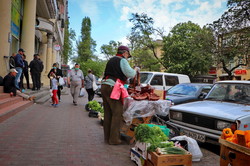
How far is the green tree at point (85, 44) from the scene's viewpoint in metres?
75.7

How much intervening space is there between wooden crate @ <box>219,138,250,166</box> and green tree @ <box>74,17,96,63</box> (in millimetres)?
73408

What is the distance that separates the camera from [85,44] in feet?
247

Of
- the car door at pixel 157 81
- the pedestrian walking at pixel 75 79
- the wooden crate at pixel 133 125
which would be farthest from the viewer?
the car door at pixel 157 81

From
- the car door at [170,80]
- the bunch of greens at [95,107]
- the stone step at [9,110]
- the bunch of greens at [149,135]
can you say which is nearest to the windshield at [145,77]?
the car door at [170,80]

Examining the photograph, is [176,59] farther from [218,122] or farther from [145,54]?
[218,122]

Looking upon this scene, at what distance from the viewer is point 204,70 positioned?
30109 mm

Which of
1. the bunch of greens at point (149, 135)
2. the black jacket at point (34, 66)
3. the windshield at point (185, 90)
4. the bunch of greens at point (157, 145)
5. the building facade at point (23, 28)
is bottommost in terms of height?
the bunch of greens at point (157, 145)

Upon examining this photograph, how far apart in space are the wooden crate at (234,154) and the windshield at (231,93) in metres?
2.66

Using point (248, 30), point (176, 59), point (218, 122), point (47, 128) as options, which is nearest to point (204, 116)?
point (218, 122)

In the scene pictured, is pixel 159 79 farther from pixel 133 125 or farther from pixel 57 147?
pixel 57 147

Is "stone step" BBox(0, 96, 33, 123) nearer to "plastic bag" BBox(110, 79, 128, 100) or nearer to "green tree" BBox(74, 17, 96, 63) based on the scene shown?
"plastic bag" BBox(110, 79, 128, 100)

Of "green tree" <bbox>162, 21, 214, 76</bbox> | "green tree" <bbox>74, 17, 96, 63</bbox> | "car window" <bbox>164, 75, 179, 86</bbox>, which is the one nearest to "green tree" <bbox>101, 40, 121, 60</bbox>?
"green tree" <bbox>74, 17, 96, 63</bbox>

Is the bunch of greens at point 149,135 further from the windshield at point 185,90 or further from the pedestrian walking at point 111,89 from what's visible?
the windshield at point 185,90

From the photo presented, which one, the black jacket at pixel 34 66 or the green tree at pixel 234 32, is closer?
the black jacket at pixel 34 66
